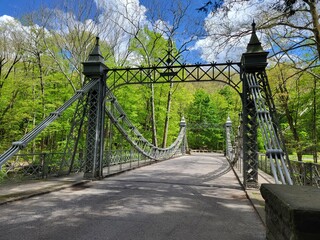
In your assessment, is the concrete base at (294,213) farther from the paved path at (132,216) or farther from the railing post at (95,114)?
the railing post at (95,114)

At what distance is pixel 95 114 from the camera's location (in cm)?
1111

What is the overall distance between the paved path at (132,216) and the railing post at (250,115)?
39.4 inches

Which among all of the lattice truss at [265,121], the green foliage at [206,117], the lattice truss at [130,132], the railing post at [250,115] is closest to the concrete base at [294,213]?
the lattice truss at [265,121]

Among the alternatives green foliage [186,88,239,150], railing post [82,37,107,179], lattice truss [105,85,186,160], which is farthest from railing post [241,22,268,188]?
green foliage [186,88,239,150]

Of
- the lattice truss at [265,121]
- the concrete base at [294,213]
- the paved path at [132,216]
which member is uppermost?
the lattice truss at [265,121]

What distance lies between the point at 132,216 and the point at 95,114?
621 centimetres

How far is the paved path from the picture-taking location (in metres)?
4.60

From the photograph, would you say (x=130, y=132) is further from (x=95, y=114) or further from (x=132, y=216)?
(x=132, y=216)

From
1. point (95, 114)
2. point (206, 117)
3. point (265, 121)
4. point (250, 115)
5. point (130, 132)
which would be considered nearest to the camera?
point (265, 121)

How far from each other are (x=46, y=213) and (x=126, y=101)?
1846cm

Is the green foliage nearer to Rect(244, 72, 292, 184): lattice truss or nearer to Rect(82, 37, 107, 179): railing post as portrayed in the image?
Rect(82, 37, 107, 179): railing post

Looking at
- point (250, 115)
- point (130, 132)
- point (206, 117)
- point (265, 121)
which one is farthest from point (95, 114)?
point (206, 117)

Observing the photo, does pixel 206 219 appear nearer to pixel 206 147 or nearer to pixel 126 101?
pixel 126 101

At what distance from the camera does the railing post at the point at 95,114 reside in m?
10.9
